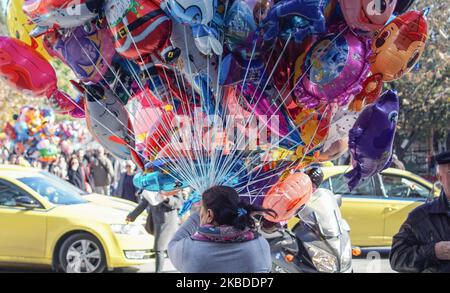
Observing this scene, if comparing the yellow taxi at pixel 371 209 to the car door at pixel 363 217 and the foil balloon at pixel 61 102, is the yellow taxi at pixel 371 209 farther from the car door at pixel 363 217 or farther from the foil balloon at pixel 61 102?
the foil balloon at pixel 61 102

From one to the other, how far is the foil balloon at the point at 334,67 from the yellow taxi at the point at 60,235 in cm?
502

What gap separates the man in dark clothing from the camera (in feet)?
10.9

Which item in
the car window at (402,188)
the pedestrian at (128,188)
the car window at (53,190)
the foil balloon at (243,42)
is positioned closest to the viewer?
the foil balloon at (243,42)

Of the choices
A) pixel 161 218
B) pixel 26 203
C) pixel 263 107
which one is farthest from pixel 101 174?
pixel 263 107

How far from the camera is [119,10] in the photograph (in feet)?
11.3

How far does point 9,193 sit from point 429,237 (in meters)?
6.18

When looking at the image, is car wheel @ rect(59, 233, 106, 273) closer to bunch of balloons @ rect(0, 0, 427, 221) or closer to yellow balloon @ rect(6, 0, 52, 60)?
bunch of balloons @ rect(0, 0, 427, 221)

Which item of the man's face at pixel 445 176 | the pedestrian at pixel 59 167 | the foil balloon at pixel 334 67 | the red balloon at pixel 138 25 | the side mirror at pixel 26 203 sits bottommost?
the side mirror at pixel 26 203

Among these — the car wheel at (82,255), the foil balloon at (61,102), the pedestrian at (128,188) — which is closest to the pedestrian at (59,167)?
the pedestrian at (128,188)

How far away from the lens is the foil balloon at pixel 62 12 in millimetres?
3512

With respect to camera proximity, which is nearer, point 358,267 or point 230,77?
point 230,77

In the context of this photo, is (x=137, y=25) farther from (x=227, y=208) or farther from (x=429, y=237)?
(x=429, y=237)

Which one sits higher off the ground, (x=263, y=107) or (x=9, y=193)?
(x=263, y=107)

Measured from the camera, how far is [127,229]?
8203mm
